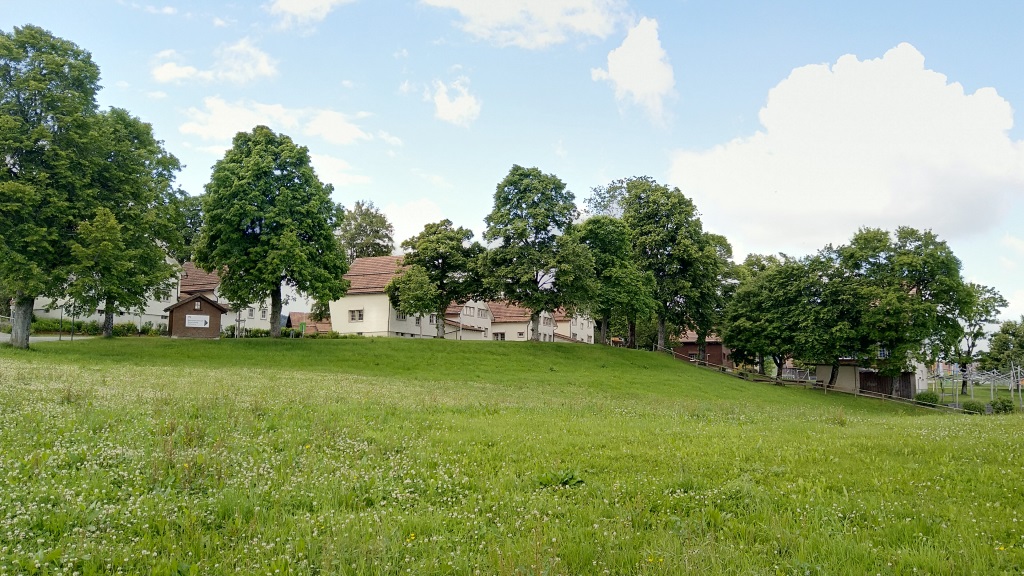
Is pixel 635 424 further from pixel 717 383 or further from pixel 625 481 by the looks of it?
pixel 717 383

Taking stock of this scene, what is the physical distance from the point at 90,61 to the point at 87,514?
43163mm

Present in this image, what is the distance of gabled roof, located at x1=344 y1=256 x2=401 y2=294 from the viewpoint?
61.8 m

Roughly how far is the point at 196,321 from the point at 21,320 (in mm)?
17471

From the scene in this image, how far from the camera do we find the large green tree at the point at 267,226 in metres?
42.8

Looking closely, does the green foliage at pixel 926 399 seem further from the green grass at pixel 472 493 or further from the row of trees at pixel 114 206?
the row of trees at pixel 114 206

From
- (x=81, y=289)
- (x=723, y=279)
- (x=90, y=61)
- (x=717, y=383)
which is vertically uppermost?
(x=90, y=61)

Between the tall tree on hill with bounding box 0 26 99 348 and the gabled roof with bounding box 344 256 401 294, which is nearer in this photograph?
the tall tree on hill with bounding box 0 26 99 348

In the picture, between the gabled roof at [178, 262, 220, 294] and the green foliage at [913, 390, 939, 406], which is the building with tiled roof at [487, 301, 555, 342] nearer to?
the gabled roof at [178, 262, 220, 294]

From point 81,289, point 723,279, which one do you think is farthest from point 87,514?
point 723,279

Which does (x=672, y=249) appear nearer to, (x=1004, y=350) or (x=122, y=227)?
(x=122, y=227)

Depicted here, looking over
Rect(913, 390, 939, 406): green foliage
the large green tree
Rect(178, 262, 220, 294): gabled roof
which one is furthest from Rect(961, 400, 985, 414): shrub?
Rect(178, 262, 220, 294): gabled roof

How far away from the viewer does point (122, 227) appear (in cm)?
3575

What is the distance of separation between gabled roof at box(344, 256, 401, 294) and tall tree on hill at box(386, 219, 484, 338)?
18.6 feet

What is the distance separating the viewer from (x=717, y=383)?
48.5 meters
